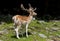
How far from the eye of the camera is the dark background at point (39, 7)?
1694 cm

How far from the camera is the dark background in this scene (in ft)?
55.6

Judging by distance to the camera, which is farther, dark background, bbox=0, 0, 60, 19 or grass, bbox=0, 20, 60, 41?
dark background, bbox=0, 0, 60, 19

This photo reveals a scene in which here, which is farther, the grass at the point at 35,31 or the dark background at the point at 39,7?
the dark background at the point at 39,7

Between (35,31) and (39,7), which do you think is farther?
(39,7)

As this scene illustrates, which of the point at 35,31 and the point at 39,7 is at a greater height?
the point at 39,7

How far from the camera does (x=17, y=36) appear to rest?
1102cm

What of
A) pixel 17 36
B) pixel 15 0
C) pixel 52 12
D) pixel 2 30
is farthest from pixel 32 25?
pixel 15 0

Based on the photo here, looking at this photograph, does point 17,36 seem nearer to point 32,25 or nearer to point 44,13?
point 32,25

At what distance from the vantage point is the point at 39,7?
18375mm

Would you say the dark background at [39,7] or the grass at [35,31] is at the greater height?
the dark background at [39,7]

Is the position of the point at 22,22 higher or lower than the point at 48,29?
higher

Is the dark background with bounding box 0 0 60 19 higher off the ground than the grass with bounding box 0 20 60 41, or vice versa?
the dark background with bounding box 0 0 60 19

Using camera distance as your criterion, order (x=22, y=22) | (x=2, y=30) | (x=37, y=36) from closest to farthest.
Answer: (x=22, y=22) → (x=37, y=36) → (x=2, y=30)

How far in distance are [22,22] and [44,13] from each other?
21.7 feet
